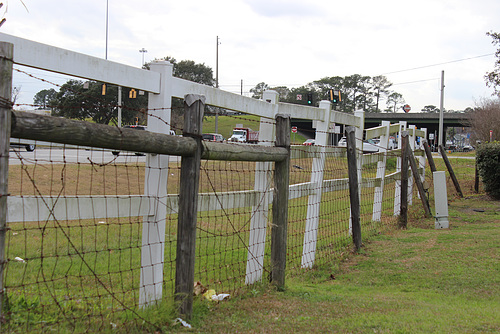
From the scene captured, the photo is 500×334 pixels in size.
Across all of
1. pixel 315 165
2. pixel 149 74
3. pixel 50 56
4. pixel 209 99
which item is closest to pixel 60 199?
pixel 50 56

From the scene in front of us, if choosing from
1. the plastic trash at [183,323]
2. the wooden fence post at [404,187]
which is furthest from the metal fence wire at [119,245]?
the wooden fence post at [404,187]

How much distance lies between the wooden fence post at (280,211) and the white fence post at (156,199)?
1552 mm

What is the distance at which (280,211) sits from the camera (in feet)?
18.0

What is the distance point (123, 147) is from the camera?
3.46 m

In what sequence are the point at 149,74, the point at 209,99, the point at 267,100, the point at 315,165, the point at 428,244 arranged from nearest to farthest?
the point at 149,74
the point at 209,99
the point at 267,100
the point at 315,165
the point at 428,244

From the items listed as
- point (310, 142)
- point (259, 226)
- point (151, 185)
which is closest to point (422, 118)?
point (310, 142)

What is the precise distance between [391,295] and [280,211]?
65.0 inches

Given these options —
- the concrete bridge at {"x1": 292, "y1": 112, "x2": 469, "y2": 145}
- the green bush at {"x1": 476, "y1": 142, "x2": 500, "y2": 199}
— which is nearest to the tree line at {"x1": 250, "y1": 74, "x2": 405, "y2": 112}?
the concrete bridge at {"x1": 292, "y1": 112, "x2": 469, "y2": 145}

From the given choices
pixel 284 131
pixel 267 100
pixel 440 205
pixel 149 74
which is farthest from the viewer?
pixel 440 205

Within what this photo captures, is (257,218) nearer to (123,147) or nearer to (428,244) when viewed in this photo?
(123,147)

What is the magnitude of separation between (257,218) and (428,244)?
3.95 metres

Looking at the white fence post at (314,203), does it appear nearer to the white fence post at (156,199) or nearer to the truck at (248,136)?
the truck at (248,136)

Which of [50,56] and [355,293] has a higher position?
[50,56]

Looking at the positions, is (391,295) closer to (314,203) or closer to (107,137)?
(314,203)
